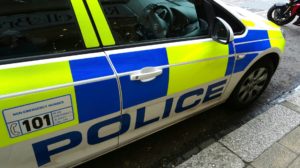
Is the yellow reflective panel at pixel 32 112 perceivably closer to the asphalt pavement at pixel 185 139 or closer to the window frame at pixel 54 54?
the window frame at pixel 54 54

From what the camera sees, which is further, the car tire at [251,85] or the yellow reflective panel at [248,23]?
the car tire at [251,85]

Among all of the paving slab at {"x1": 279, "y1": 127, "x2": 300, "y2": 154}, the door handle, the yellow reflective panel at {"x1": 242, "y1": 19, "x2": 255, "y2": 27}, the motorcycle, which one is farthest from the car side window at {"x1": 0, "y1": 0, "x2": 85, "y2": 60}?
the motorcycle

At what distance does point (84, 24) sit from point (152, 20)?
62 centimetres

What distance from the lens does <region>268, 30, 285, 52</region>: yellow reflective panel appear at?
8.53 ft

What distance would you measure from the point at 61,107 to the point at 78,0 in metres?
0.61

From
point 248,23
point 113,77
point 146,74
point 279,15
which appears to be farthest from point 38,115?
point 279,15

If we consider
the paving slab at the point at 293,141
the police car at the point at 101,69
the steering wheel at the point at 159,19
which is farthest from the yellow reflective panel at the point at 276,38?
the steering wheel at the point at 159,19

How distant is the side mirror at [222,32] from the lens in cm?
197

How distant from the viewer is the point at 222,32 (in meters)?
2.02

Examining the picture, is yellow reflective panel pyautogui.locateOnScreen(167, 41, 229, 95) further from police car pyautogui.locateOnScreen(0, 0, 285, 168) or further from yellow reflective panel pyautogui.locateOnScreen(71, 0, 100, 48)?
yellow reflective panel pyautogui.locateOnScreen(71, 0, 100, 48)

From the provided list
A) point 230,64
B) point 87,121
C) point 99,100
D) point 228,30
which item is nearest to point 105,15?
point 99,100

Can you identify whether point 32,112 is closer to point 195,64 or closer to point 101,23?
point 101,23

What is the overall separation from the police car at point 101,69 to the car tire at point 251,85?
0.38 meters

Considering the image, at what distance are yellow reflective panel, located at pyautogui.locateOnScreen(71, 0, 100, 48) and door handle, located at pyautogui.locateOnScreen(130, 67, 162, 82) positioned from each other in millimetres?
308
